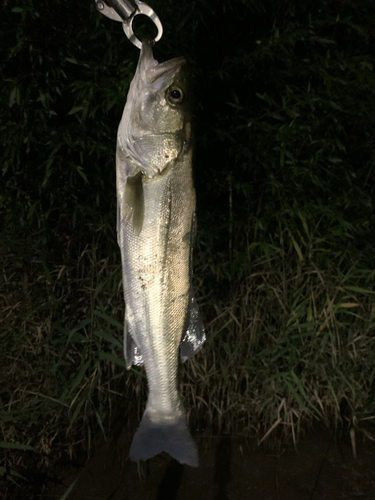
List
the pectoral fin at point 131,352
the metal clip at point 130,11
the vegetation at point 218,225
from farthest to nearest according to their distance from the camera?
the vegetation at point 218,225
the pectoral fin at point 131,352
the metal clip at point 130,11

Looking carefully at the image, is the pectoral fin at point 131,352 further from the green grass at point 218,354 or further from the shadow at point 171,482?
the shadow at point 171,482

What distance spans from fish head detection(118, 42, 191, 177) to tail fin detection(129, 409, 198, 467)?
0.91m

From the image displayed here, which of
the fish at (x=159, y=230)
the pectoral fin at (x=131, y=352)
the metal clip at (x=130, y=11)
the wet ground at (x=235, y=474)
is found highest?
the metal clip at (x=130, y=11)

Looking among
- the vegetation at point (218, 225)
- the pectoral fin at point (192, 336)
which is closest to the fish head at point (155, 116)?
the pectoral fin at point (192, 336)

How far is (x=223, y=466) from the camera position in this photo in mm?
2688

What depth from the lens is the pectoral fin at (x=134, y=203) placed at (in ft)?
4.29

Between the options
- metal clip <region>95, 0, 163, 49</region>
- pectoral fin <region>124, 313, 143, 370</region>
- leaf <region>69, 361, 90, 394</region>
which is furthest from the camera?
leaf <region>69, 361, 90, 394</region>

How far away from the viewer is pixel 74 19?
8.57ft

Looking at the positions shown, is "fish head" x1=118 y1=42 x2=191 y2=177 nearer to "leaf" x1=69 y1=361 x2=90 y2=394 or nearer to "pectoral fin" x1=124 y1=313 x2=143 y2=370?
"pectoral fin" x1=124 y1=313 x2=143 y2=370

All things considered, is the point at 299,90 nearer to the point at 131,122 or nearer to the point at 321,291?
the point at 321,291

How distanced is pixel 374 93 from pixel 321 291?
1551mm

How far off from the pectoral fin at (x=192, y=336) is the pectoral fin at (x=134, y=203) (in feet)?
1.15

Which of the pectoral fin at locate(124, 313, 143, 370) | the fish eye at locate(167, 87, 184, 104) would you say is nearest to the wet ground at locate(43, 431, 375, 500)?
the pectoral fin at locate(124, 313, 143, 370)

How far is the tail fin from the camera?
53.4 inches
